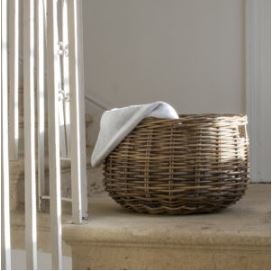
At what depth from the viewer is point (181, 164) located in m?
1.50

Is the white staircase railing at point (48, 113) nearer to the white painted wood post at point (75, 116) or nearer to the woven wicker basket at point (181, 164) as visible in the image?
the white painted wood post at point (75, 116)

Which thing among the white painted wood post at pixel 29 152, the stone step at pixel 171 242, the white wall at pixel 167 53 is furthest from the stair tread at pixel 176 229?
the white wall at pixel 167 53

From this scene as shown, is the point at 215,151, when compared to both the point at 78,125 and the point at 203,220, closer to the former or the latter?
the point at 203,220

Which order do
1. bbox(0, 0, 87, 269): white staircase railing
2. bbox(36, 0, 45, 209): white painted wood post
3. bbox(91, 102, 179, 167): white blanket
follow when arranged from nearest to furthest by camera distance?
bbox(0, 0, 87, 269): white staircase railing
bbox(36, 0, 45, 209): white painted wood post
bbox(91, 102, 179, 167): white blanket

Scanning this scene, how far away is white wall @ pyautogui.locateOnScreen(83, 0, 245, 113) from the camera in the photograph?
8.23 feet

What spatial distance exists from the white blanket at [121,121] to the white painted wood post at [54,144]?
0.27 metres

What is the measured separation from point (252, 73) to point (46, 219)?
1.29m

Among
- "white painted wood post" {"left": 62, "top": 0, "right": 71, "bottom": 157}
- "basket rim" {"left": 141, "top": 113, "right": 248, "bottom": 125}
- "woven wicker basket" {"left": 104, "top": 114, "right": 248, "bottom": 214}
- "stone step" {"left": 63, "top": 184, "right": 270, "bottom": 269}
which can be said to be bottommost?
"stone step" {"left": 63, "top": 184, "right": 270, "bottom": 269}

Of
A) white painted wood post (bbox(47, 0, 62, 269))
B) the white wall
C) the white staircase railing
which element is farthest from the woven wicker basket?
the white wall

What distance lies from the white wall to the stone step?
1127 mm

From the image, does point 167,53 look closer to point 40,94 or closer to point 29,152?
point 40,94

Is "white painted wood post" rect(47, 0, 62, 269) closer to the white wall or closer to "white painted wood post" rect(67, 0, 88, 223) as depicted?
"white painted wood post" rect(67, 0, 88, 223)

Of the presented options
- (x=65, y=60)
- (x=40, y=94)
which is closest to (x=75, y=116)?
(x=40, y=94)

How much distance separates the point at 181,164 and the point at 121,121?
0.73ft
